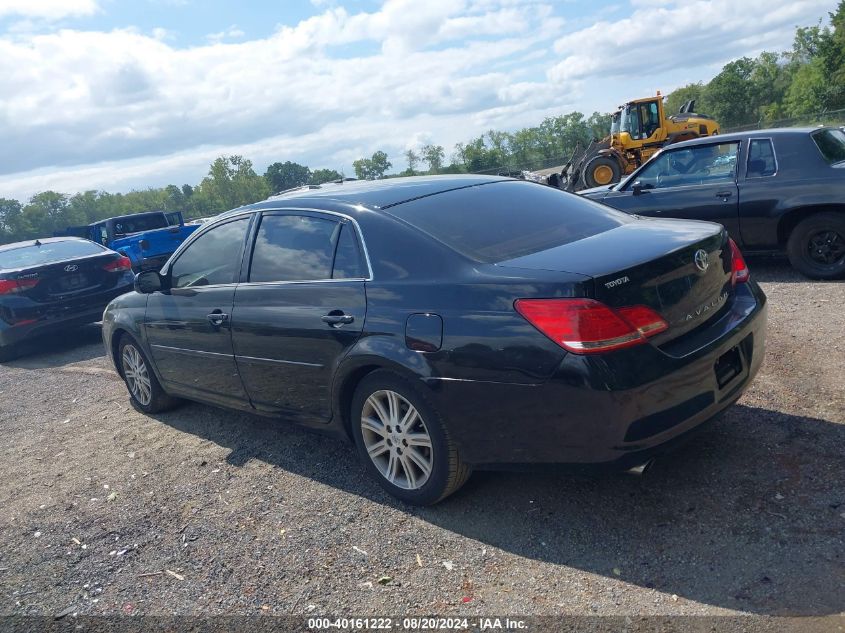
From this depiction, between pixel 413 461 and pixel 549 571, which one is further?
pixel 413 461

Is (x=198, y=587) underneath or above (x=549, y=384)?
underneath

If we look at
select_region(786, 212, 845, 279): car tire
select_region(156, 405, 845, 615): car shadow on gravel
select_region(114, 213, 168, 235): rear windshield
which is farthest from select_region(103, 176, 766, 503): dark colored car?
select_region(114, 213, 168, 235): rear windshield

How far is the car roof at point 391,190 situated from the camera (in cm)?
415

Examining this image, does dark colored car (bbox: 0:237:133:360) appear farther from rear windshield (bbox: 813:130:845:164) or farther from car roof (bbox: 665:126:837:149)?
rear windshield (bbox: 813:130:845:164)

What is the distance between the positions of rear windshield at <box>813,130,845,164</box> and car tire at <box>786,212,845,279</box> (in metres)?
0.62

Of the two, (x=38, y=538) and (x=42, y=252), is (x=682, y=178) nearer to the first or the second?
(x=38, y=538)

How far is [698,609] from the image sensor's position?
2.71 metres

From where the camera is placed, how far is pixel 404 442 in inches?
146

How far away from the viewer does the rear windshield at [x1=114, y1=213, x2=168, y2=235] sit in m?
18.7

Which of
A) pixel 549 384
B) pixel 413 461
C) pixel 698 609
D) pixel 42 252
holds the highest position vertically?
pixel 42 252

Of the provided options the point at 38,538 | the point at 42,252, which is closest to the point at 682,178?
the point at 38,538

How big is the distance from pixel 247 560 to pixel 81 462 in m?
2.38

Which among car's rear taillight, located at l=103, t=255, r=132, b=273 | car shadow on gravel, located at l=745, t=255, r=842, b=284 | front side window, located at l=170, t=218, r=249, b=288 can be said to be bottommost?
car shadow on gravel, located at l=745, t=255, r=842, b=284

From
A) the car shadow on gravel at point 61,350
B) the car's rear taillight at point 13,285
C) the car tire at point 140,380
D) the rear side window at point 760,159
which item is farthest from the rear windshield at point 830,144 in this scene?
the car's rear taillight at point 13,285
